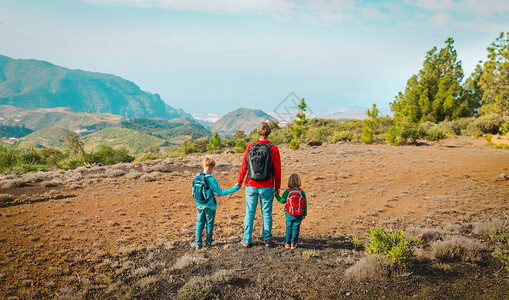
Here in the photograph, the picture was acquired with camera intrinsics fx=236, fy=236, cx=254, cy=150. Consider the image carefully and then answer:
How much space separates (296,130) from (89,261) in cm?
2445

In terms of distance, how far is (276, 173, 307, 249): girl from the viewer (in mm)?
4750

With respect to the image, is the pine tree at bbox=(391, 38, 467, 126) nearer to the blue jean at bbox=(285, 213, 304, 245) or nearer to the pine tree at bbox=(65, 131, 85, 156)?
the blue jean at bbox=(285, 213, 304, 245)

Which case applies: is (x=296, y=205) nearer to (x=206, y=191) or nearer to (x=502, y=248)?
(x=206, y=191)

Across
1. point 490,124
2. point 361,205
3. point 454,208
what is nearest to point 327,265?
point 361,205

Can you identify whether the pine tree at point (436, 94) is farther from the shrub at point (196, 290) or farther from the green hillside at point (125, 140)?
the green hillside at point (125, 140)

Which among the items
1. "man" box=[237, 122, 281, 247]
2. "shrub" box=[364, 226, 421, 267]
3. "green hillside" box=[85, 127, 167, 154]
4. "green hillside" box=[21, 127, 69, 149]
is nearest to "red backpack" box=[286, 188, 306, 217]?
"man" box=[237, 122, 281, 247]

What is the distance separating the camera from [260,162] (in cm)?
455

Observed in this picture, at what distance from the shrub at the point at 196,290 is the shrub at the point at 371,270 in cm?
218

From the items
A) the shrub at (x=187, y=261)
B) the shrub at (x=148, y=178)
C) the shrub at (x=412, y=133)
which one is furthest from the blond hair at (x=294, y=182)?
the shrub at (x=412, y=133)

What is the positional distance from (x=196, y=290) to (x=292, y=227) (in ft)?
7.67

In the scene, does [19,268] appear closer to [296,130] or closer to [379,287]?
[379,287]

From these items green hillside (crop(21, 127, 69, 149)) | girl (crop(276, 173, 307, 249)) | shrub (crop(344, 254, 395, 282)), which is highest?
girl (crop(276, 173, 307, 249))

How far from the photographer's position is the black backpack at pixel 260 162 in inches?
179

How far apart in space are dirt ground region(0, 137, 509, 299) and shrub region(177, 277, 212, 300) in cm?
21
